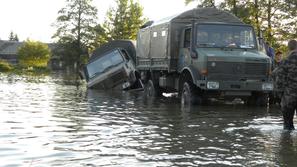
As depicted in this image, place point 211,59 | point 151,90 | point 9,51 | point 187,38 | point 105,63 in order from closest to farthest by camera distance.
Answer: point 211,59 < point 187,38 < point 151,90 < point 105,63 < point 9,51

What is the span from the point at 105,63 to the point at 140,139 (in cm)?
1553

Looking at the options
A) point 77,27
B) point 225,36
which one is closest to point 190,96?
point 225,36

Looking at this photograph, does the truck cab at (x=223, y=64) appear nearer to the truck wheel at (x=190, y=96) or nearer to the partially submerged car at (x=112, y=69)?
the truck wheel at (x=190, y=96)

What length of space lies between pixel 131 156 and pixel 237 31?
10008 millimetres

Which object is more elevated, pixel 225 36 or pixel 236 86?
pixel 225 36

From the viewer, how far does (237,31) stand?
15898 mm

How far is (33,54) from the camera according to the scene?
97125mm

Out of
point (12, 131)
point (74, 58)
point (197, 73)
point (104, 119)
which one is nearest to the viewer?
point (12, 131)

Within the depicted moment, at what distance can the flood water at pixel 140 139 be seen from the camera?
21.2 feet

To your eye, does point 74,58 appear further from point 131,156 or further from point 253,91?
point 131,156

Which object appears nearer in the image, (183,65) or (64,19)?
(183,65)

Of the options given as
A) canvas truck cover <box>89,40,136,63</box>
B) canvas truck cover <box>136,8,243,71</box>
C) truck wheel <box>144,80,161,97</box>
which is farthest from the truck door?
canvas truck cover <box>89,40,136,63</box>

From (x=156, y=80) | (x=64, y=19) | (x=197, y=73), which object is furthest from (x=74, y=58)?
(x=197, y=73)

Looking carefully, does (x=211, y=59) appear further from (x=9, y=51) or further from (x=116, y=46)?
(x=9, y=51)
